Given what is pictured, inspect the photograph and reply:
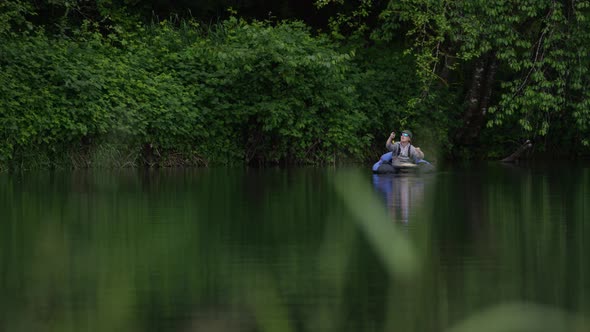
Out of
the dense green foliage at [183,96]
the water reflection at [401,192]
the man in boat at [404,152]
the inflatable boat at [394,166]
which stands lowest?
the water reflection at [401,192]

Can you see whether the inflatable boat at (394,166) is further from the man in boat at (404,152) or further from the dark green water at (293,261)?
the dark green water at (293,261)

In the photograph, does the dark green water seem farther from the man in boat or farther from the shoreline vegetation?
the shoreline vegetation

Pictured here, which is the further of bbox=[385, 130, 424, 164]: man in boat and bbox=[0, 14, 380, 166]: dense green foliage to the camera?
bbox=[0, 14, 380, 166]: dense green foliage

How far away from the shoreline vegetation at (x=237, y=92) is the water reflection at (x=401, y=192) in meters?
5.87

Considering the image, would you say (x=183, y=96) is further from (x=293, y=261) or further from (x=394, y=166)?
(x=293, y=261)

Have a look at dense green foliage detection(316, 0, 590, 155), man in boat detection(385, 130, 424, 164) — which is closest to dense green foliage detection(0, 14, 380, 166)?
dense green foliage detection(316, 0, 590, 155)

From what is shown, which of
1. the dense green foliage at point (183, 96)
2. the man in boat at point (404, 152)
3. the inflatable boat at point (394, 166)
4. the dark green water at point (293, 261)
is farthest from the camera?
the dense green foliage at point (183, 96)

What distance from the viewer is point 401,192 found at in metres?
19.3

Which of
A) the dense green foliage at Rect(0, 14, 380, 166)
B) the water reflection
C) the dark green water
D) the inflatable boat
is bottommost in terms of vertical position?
the dark green water

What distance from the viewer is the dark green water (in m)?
6.01

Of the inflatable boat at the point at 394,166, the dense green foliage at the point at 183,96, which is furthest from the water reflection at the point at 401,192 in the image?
the dense green foliage at the point at 183,96

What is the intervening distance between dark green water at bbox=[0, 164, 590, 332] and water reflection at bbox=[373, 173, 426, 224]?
82 mm

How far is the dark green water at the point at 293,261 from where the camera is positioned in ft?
19.7

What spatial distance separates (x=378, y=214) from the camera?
4.10 meters
